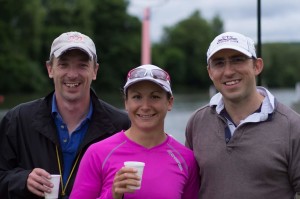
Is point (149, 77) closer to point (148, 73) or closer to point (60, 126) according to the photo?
point (148, 73)

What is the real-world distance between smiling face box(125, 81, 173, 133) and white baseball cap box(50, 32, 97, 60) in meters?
0.67

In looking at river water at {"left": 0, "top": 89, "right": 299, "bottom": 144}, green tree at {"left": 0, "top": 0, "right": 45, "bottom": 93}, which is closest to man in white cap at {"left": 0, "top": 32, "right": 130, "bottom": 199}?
river water at {"left": 0, "top": 89, "right": 299, "bottom": 144}

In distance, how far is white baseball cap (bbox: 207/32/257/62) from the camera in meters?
3.49

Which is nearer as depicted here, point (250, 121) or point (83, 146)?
point (250, 121)

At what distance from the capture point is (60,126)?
398 centimetres

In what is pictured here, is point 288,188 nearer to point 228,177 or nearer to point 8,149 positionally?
point 228,177

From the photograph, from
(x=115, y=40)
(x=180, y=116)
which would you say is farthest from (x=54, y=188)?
(x=115, y=40)

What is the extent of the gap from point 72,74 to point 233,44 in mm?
1171

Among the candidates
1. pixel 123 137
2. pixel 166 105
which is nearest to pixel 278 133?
pixel 166 105

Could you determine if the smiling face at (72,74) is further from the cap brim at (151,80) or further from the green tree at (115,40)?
the green tree at (115,40)

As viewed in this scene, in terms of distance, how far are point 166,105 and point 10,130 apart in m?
1.20

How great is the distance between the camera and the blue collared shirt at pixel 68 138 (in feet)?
12.7

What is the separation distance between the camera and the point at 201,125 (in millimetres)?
3715

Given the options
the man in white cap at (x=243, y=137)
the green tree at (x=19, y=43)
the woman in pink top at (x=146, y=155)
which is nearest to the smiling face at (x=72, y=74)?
the woman in pink top at (x=146, y=155)
